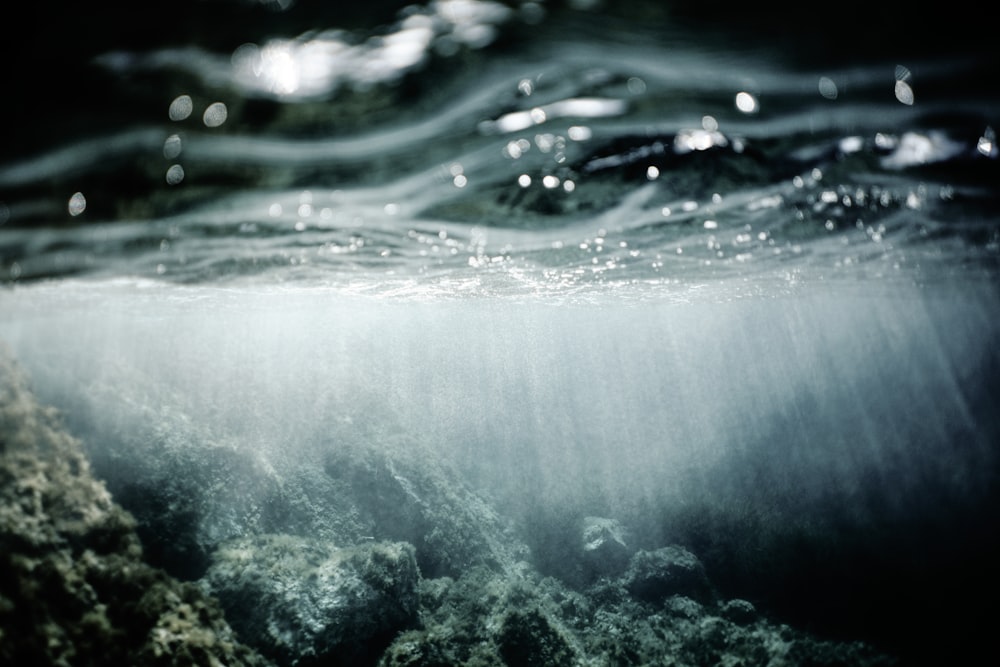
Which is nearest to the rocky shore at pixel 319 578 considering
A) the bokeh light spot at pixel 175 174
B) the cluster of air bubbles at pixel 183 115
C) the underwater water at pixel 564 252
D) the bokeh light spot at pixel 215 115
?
the underwater water at pixel 564 252

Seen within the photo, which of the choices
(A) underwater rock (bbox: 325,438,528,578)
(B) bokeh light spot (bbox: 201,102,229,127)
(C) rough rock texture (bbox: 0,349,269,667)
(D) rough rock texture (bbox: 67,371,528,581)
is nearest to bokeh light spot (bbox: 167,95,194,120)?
(B) bokeh light spot (bbox: 201,102,229,127)

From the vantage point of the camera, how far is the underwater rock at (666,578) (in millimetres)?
23453

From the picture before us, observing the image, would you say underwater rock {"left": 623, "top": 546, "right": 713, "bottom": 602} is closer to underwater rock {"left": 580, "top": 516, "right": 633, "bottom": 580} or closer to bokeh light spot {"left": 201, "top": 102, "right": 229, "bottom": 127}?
underwater rock {"left": 580, "top": 516, "right": 633, "bottom": 580}

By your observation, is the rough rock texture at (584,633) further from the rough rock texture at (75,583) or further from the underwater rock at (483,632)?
the rough rock texture at (75,583)

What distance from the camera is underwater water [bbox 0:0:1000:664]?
5430mm

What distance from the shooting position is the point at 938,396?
33.5 metres

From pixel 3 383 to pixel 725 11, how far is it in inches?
743

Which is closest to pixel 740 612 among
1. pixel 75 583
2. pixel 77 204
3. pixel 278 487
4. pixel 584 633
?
pixel 584 633

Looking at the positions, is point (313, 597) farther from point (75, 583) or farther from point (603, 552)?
point (603, 552)

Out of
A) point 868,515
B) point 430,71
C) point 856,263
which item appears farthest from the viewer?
point 868,515

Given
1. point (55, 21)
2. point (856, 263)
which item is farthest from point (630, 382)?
point (55, 21)

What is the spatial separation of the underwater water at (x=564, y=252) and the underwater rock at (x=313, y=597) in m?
2.17

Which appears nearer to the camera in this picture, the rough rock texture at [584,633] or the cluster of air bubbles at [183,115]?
the cluster of air bubbles at [183,115]

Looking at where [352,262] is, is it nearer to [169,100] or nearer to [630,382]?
[169,100]
